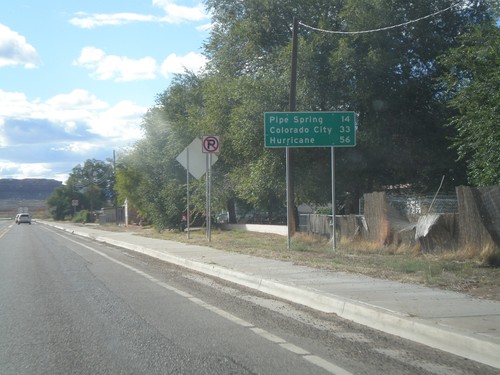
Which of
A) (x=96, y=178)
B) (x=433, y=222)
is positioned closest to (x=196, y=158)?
(x=433, y=222)

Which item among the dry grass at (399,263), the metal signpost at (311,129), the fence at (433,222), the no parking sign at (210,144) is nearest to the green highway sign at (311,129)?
the metal signpost at (311,129)

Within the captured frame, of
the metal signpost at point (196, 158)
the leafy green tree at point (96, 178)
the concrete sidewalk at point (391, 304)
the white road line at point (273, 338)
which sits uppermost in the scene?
the leafy green tree at point (96, 178)

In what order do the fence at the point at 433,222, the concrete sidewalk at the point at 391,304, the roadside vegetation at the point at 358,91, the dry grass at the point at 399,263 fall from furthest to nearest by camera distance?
the roadside vegetation at the point at 358,91 < the fence at the point at 433,222 < the dry grass at the point at 399,263 < the concrete sidewalk at the point at 391,304

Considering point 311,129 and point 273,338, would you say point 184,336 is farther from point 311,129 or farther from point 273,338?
point 311,129

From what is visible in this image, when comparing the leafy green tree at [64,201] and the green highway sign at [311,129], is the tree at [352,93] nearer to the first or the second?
the green highway sign at [311,129]

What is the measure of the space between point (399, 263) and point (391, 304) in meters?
5.47

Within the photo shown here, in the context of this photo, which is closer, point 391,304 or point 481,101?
point 391,304

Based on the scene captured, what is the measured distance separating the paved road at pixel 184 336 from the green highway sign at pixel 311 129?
25.6 feet

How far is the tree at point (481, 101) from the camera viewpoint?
20.6 metres

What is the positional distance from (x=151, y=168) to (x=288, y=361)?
36.6 metres

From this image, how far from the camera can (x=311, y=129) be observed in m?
20.2

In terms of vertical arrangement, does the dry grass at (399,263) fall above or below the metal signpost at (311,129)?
below

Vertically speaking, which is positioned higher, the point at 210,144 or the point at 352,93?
the point at 352,93

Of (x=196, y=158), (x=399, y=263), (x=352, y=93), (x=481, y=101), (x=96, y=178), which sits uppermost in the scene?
(x=96, y=178)
